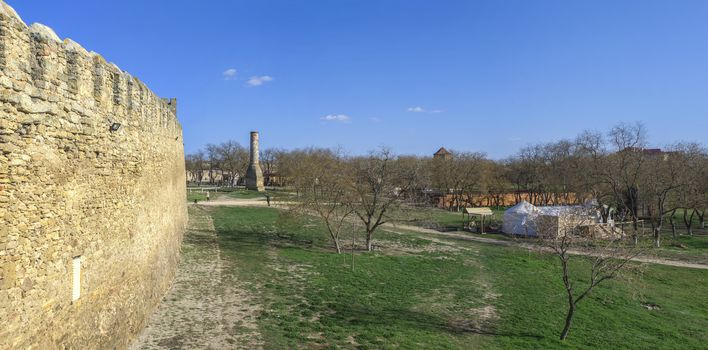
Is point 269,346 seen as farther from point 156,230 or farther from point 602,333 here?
point 602,333

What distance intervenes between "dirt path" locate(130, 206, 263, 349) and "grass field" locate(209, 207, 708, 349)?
58 cm

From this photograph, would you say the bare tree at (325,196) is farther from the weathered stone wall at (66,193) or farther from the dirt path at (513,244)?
the weathered stone wall at (66,193)

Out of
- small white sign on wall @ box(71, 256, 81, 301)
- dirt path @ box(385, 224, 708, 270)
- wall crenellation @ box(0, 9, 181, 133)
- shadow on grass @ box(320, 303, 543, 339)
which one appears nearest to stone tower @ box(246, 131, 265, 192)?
dirt path @ box(385, 224, 708, 270)

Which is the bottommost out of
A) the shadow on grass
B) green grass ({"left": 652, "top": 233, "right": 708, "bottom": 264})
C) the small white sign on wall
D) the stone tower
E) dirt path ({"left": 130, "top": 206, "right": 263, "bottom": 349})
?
green grass ({"left": 652, "top": 233, "right": 708, "bottom": 264})

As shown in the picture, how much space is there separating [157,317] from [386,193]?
46.8 feet

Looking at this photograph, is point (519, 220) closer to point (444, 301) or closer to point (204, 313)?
point (444, 301)

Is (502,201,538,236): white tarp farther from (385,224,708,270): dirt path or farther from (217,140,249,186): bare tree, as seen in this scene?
(217,140,249,186): bare tree

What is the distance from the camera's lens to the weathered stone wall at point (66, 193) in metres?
5.32

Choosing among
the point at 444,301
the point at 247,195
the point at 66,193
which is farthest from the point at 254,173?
the point at 66,193

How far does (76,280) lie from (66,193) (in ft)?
4.62

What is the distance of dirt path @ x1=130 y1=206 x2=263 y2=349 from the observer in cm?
1060

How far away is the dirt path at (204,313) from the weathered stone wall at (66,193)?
92cm

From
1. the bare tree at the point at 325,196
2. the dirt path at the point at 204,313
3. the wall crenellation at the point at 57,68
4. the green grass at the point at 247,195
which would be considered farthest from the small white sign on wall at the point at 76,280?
the green grass at the point at 247,195

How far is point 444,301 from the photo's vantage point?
15.8 m
